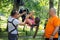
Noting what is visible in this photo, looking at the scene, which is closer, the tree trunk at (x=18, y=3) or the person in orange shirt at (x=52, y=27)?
the person in orange shirt at (x=52, y=27)

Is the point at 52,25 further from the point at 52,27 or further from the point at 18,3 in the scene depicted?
the point at 18,3

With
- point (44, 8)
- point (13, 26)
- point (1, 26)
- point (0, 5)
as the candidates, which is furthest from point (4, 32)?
point (13, 26)

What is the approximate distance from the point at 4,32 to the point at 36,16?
5.17 feet

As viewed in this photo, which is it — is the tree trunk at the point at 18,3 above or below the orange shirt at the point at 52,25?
above

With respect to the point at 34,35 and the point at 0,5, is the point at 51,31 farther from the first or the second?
the point at 0,5

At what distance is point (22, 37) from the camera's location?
10.7m

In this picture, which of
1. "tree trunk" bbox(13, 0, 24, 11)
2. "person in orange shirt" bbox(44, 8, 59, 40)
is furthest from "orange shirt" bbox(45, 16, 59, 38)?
"tree trunk" bbox(13, 0, 24, 11)

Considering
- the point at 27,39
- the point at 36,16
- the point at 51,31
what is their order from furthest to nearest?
the point at 36,16 → the point at 27,39 → the point at 51,31

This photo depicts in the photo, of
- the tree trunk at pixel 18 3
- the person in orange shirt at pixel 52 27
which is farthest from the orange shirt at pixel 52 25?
the tree trunk at pixel 18 3

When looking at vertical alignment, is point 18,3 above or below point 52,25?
above

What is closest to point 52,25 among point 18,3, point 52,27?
point 52,27

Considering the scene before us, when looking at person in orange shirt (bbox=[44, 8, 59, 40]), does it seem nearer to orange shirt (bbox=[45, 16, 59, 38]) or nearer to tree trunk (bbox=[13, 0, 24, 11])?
orange shirt (bbox=[45, 16, 59, 38])

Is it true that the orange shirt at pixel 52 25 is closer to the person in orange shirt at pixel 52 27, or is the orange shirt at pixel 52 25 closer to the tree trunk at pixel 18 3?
the person in orange shirt at pixel 52 27

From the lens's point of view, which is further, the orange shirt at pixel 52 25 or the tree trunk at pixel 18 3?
the tree trunk at pixel 18 3
